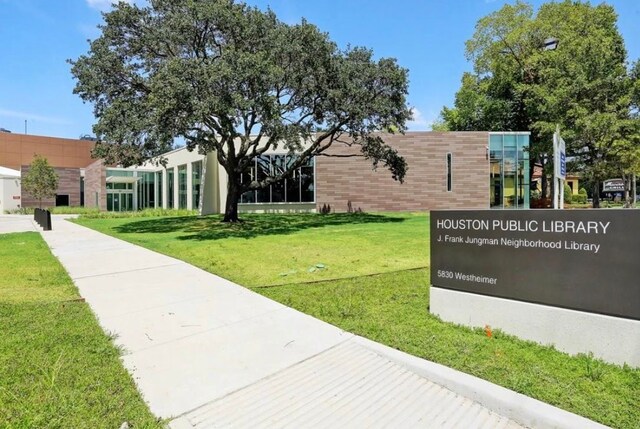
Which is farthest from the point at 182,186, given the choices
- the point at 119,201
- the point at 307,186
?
the point at 119,201

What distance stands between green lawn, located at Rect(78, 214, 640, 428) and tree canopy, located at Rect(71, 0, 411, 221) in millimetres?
5639

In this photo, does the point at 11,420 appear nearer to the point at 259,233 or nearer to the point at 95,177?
the point at 259,233

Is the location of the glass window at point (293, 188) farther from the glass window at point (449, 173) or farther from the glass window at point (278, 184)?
the glass window at point (449, 173)

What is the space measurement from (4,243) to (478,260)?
1512 cm

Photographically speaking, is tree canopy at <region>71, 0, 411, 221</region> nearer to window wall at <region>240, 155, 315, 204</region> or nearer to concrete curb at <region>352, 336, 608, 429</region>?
window wall at <region>240, 155, 315, 204</region>

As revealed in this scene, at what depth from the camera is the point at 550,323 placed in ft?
13.9

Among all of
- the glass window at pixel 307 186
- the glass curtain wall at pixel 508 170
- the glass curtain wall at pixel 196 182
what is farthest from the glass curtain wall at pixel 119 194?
the glass curtain wall at pixel 508 170

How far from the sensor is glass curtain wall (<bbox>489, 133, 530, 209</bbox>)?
29.0 meters

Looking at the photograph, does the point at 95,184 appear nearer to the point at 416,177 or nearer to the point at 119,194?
the point at 119,194

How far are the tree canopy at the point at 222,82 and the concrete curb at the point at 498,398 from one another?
12765 mm

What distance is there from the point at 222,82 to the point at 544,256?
13234 mm

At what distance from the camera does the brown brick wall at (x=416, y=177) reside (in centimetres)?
2869

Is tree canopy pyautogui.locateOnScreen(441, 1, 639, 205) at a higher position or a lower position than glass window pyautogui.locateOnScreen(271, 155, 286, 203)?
higher

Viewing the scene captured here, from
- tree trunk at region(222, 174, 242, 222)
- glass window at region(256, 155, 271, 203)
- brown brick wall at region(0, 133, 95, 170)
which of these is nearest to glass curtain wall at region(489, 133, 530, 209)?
glass window at region(256, 155, 271, 203)
